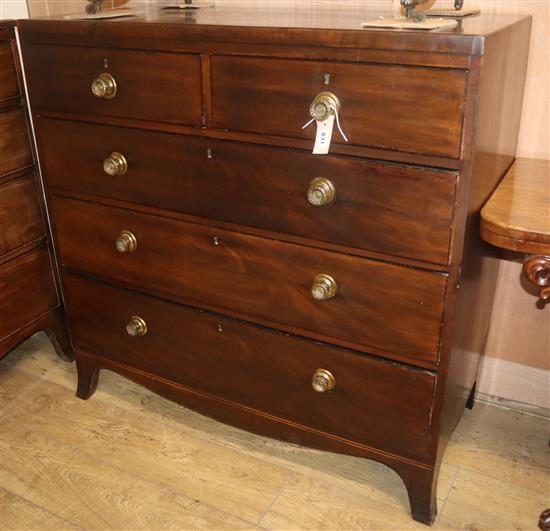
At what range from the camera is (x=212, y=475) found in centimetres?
162

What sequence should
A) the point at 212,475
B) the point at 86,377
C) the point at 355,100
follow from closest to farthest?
the point at 355,100
the point at 212,475
the point at 86,377

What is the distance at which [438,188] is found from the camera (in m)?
1.12

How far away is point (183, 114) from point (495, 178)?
65 centimetres

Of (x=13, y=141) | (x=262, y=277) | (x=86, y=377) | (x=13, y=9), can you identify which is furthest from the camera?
(x=13, y=9)

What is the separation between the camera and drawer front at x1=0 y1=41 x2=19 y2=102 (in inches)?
65.3

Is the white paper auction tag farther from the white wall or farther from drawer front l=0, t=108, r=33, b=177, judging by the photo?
the white wall

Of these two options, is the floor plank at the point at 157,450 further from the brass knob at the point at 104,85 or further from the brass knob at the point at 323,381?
the brass knob at the point at 104,85

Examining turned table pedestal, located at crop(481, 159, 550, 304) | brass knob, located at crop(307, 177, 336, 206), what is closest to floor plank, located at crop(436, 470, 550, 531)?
turned table pedestal, located at crop(481, 159, 550, 304)

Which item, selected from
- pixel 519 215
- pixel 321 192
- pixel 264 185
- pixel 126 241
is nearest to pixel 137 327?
pixel 126 241

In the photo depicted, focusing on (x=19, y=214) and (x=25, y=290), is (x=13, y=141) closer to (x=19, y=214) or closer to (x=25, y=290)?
(x=19, y=214)

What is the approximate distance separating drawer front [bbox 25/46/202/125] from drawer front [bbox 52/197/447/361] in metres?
0.24

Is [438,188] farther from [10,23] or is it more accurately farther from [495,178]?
[10,23]

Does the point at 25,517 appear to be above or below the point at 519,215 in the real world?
below

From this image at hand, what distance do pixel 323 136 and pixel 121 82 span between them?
0.48 m
